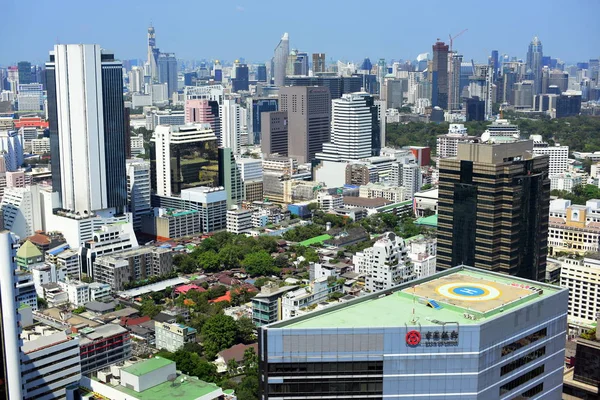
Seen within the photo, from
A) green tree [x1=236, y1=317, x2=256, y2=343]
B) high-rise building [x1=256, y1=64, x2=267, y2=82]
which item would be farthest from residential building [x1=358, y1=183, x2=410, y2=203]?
high-rise building [x1=256, y1=64, x2=267, y2=82]

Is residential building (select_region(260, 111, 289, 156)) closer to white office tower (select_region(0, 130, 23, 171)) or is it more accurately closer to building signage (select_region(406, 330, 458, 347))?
white office tower (select_region(0, 130, 23, 171))

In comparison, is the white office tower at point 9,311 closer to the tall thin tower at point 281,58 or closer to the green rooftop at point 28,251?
the green rooftop at point 28,251

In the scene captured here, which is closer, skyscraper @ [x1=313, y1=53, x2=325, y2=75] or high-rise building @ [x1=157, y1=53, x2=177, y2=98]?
skyscraper @ [x1=313, y1=53, x2=325, y2=75]

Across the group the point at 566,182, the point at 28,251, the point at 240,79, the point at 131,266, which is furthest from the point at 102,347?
the point at 240,79

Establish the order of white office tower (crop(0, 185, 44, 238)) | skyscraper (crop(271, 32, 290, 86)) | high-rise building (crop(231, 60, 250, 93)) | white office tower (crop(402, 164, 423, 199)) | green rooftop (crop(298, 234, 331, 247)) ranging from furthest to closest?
high-rise building (crop(231, 60, 250, 93)), skyscraper (crop(271, 32, 290, 86)), white office tower (crop(402, 164, 423, 199)), green rooftop (crop(298, 234, 331, 247)), white office tower (crop(0, 185, 44, 238))

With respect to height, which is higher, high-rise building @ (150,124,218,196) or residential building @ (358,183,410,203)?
high-rise building @ (150,124,218,196)

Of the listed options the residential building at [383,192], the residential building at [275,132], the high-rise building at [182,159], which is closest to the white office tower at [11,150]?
the high-rise building at [182,159]

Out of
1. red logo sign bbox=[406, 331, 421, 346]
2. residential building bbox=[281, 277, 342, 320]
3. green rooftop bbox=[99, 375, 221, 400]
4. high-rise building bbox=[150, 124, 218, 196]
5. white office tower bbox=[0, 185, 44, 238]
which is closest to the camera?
red logo sign bbox=[406, 331, 421, 346]
